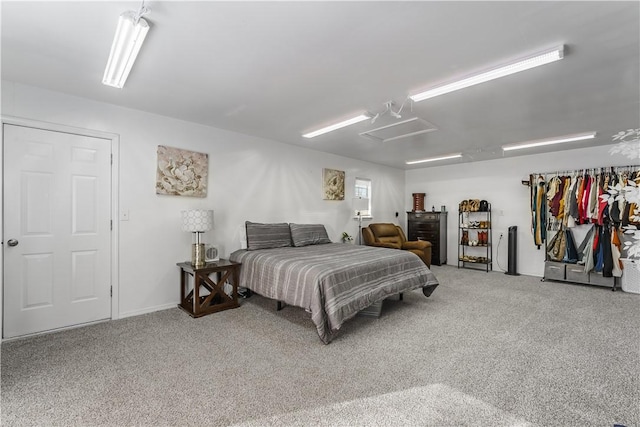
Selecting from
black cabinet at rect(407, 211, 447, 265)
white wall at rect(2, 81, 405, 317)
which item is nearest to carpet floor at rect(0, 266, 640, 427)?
white wall at rect(2, 81, 405, 317)

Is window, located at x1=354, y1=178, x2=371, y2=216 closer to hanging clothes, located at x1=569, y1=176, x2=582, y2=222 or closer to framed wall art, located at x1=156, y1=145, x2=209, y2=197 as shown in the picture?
framed wall art, located at x1=156, y1=145, x2=209, y2=197

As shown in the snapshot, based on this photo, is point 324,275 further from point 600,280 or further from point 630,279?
point 630,279

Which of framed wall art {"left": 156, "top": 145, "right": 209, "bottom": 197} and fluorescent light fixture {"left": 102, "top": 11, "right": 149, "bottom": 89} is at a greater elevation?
fluorescent light fixture {"left": 102, "top": 11, "right": 149, "bottom": 89}

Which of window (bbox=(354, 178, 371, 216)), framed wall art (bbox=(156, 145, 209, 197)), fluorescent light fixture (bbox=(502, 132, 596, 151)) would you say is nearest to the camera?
framed wall art (bbox=(156, 145, 209, 197))

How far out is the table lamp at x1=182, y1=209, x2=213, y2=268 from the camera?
3564 mm

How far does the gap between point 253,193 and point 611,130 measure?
533 cm

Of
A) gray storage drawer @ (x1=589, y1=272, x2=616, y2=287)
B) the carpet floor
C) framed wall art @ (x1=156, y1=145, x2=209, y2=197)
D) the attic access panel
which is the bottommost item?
the carpet floor

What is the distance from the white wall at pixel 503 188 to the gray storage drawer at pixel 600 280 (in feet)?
2.67

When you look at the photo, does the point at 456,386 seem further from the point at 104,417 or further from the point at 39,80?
the point at 39,80

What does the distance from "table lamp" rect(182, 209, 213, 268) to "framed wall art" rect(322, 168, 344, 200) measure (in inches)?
104

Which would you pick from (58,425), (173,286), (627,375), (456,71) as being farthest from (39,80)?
(627,375)

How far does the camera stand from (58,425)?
169 centimetres

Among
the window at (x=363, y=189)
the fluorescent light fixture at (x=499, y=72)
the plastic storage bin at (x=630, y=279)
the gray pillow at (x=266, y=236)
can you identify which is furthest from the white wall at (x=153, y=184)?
the plastic storage bin at (x=630, y=279)

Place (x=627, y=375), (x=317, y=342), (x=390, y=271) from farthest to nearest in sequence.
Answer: (x=390, y=271)
(x=317, y=342)
(x=627, y=375)
